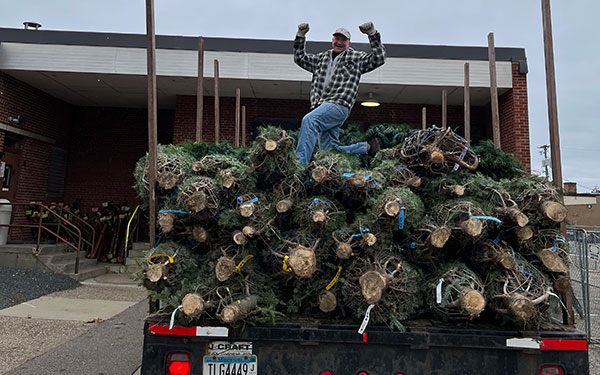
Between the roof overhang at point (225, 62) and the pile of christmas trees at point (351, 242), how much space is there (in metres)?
7.68

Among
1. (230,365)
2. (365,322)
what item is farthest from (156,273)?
(365,322)

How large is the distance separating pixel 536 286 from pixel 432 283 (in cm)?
57

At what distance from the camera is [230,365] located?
2.24 metres

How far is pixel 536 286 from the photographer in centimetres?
225

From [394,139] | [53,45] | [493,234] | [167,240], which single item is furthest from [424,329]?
[53,45]

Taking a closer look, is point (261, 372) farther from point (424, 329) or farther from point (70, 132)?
point (70, 132)

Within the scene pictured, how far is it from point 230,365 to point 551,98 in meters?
2.84

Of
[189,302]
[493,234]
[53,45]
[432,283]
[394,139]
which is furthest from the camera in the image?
[53,45]

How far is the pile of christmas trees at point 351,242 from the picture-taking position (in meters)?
2.25

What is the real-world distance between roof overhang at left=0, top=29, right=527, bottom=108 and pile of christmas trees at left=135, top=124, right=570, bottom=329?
768cm

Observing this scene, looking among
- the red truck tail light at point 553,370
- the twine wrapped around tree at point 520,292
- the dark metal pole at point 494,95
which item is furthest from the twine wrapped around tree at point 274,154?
the dark metal pole at point 494,95

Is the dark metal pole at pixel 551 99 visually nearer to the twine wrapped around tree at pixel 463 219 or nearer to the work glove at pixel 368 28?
the twine wrapped around tree at pixel 463 219

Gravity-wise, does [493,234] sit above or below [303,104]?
below

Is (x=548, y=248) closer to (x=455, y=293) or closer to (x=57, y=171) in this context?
(x=455, y=293)
